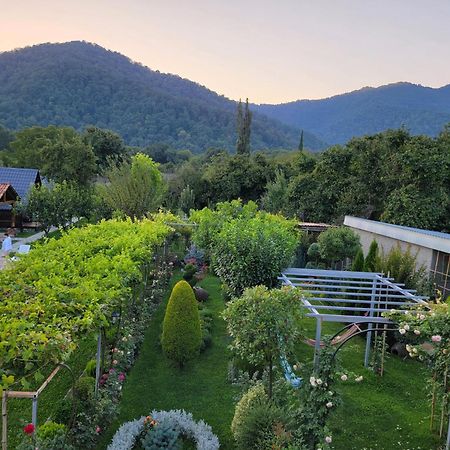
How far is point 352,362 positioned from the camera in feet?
31.2

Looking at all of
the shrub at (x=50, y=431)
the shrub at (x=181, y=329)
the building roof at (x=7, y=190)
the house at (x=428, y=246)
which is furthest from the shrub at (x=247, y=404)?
the building roof at (x=7, y=190)

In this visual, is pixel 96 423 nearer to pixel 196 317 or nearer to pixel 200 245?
pixel 196 317

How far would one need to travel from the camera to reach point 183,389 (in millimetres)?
8086

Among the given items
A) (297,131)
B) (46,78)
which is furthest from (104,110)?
(297,131)

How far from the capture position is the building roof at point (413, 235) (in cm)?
1140

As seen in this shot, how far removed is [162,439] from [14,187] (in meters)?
27.5

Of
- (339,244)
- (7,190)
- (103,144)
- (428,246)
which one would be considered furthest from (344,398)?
(103,144)

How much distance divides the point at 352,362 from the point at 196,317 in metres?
3.59

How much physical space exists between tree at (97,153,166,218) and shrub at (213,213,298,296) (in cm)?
1164

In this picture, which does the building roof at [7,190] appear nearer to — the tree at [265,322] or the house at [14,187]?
the house at [14,187]

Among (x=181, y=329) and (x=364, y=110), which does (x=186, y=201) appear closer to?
(x=181, y=329)

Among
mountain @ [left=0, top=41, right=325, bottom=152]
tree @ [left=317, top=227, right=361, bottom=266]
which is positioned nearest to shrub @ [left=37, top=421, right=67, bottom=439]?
tree @ [left=317, top=227, right=361, bottom=266]

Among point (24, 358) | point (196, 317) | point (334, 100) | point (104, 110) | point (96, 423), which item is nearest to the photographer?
point (24, 358)

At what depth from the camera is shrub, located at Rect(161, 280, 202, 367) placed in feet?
28.9
